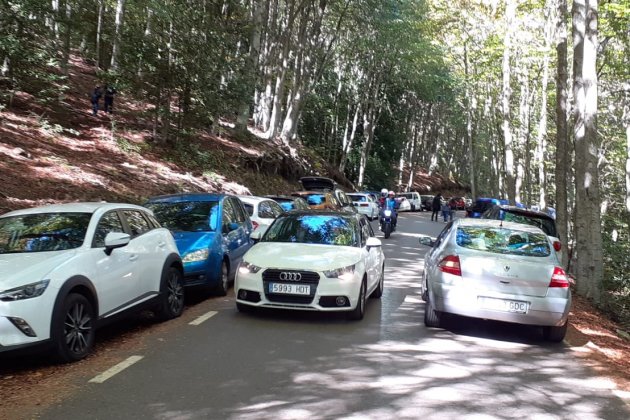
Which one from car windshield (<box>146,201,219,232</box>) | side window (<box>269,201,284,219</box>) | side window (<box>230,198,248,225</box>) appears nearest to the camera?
car windshield (<box>146,201,219,232</box>)

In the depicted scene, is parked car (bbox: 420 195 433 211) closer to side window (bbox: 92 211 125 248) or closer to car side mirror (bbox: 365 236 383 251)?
car side mirror (bbox: 365 236 383 251)

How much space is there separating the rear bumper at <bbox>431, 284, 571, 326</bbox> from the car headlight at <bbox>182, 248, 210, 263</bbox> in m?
3.95

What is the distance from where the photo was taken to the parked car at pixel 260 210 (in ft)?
43.1

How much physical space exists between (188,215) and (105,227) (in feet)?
11.0

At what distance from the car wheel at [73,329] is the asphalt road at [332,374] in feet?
0.67

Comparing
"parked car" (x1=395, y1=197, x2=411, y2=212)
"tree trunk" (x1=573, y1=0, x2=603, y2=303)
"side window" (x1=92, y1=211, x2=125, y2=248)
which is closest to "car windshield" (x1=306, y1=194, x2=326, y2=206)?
"tree trunk" (x1=573, y1=0, x2=603, y2=303)

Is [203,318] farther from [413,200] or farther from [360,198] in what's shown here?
[413,200]

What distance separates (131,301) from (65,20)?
508 inches

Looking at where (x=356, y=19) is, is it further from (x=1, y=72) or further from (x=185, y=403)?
(x=185, y=403)

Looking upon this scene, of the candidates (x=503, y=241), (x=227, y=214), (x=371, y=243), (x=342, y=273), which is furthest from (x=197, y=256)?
(x=503, y=241)

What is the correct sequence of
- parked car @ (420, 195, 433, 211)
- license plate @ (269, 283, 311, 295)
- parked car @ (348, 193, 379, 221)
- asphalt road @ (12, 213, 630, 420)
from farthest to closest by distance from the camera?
parked car @ (420, 195, 433, 211)
parked car @ (348, 193, 379, 221)
license plate @ (269, 283, 311, 295)
asphalt road @ (12, 213, 630, 420)

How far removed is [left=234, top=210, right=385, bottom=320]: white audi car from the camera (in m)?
7.48

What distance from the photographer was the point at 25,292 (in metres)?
5.04

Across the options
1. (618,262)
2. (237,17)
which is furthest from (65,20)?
(618,262)
